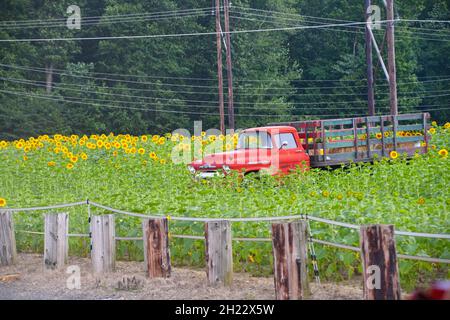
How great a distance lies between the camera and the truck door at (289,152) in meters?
18.0

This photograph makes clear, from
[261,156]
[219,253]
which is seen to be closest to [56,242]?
[219,253]

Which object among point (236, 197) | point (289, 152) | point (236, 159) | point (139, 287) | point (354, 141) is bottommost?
point (139, 287)

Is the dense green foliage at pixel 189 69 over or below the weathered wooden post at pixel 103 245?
over

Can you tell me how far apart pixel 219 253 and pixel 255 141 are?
29.5ft

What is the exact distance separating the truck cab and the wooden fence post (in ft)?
16.7

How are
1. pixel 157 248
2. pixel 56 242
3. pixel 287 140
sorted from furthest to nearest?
pixel 287 140
pixel 56 242
pixel 157 248

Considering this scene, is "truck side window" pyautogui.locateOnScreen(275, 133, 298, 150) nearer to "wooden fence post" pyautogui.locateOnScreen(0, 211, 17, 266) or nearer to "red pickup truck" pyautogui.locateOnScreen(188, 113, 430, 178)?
"red pickup truck" pyautogui.locateOnScreen(188, 113, 430, 178)

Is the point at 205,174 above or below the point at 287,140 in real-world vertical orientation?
below

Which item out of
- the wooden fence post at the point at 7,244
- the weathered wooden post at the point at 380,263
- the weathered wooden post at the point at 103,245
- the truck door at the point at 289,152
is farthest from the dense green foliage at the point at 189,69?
the weathered wooden post at the point at 380,263

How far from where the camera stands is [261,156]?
58.5ft

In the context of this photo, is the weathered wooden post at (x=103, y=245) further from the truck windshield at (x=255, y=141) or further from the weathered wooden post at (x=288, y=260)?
the truck windshield at (x=255, y=141)

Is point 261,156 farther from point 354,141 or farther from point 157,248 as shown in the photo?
point 157,248

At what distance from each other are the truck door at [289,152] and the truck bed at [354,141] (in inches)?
31.1

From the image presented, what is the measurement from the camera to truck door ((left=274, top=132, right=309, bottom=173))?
18.0 meters
